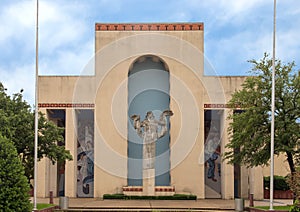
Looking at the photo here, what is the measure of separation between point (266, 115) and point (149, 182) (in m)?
11.1

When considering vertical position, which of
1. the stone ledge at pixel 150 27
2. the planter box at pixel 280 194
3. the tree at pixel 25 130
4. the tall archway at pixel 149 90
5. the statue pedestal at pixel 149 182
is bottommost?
the planter box at pixel 280 194

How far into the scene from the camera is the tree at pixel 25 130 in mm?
24261

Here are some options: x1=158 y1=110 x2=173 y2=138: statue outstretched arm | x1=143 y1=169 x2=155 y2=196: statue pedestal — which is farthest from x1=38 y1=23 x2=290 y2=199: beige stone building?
x1=158 y1=110 x2=173 y2=138: statue outstretched arm

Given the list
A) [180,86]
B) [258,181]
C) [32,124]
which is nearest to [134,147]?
[180,86]

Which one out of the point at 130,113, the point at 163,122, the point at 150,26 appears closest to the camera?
Result: the point at 163,122

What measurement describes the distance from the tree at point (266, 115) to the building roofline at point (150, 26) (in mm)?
11508

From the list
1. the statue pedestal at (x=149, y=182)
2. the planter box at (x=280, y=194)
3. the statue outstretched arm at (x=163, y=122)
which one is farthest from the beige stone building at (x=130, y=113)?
the statue outstretched arm at (x=163, y=122)

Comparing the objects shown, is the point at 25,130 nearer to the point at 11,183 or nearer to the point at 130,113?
the point at 11,183

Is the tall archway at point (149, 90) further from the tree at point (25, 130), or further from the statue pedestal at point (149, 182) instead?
the tree at point (25, 130)

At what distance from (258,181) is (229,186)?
2217mm

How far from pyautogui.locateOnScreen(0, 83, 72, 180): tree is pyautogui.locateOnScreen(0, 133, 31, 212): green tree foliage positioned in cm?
396

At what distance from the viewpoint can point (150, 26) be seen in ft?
123

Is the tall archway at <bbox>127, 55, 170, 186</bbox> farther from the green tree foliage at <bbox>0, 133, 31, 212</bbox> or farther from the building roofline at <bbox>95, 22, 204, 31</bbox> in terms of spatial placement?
the green tree foliage at <bbox>0, 133, 31, 212</bbox>

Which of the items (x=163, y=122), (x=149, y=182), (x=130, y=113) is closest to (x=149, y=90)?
(x=130, y=113)
